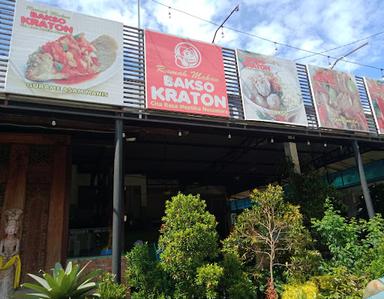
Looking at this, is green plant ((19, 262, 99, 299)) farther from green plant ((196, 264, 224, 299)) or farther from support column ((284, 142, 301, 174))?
support column ((284, 142, 301, 174))

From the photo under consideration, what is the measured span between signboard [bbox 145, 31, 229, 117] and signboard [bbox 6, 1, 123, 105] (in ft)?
2.75

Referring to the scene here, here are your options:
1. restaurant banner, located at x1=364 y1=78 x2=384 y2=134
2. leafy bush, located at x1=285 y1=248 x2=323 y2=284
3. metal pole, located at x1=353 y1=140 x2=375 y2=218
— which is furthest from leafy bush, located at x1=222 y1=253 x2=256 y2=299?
restaurant banner, located at x1=364 y1=78 x2=384 y2=134

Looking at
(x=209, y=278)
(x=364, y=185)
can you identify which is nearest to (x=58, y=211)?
(x=209, y=278)

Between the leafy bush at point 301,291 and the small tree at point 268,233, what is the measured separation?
605mm

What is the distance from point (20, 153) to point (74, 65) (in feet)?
10.2

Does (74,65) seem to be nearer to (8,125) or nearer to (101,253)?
(8,125)

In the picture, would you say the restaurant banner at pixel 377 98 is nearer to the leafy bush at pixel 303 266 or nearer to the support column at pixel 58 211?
the leafy bush at pixel 303 266

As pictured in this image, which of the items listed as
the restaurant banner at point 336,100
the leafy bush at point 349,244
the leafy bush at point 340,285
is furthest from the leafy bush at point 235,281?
the restaurant banner at point 336,100

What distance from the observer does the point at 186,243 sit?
20.2 ft

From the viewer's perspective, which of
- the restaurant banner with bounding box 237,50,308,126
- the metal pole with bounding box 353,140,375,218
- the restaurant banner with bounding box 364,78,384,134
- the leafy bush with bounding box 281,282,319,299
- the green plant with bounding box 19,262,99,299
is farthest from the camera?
the restaurant banner with bounding box 364,78,384,134

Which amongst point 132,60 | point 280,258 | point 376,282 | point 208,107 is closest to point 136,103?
point 132,60

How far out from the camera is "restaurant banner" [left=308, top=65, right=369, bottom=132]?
32.3ft

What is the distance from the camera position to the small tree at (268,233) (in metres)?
7.43

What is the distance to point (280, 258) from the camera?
7812 millimetres
